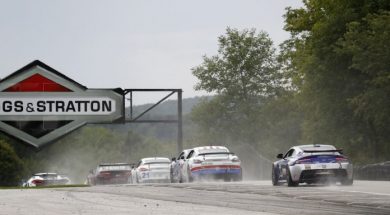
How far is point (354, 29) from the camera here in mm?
47344

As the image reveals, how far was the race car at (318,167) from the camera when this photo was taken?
22772 mm

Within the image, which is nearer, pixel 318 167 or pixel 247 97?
pixel 318 167

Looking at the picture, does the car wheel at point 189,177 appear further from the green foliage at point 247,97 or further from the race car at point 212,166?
the green foliage at point 247,97

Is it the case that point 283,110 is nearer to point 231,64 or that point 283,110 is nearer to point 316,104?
point 231,64

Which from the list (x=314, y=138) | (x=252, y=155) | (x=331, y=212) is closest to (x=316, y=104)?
(x=314, y=138)

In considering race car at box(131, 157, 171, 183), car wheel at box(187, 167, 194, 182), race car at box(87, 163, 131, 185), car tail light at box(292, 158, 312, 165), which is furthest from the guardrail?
race car at box(87, 163, 131, 185)

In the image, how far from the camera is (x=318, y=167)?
2297 centimetres

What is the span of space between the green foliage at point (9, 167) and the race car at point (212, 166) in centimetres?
4846

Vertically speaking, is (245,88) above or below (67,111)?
above

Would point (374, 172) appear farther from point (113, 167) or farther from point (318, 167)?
point (113, 167)

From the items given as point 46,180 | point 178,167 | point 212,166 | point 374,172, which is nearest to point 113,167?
point 46,180

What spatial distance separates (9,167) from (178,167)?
165 ft

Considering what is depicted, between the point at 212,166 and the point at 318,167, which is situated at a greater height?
the point at 212,166

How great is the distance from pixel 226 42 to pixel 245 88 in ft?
17.6
